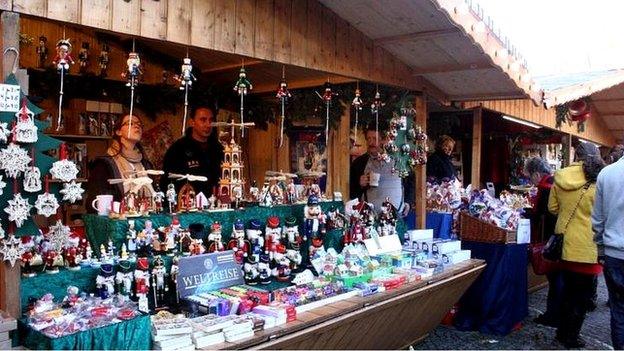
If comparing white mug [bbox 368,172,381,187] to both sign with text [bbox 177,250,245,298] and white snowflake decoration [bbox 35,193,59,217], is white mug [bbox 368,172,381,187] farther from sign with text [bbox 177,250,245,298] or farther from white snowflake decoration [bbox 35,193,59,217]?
white snowflake decoration [bbox 35,193,59,217]

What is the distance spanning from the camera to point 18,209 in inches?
93.4

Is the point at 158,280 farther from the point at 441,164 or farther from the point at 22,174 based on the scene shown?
the point at 441,164

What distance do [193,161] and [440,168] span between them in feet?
10.7

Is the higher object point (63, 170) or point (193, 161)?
point (193, 161)

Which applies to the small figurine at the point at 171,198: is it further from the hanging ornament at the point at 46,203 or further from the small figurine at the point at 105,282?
the hanging ornament at the point at 46,203

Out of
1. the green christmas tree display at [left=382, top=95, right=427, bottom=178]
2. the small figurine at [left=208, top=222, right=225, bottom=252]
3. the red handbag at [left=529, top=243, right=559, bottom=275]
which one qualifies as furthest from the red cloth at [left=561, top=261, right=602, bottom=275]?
the small figurine at [left=208, top=222, right=225, bottom=252]

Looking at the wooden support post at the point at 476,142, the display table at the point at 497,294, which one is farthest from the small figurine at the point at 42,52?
the wooden support post at the point at 476,142

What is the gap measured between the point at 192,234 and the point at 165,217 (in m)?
0.21

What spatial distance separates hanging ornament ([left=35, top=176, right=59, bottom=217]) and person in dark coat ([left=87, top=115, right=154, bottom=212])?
109 centimetres

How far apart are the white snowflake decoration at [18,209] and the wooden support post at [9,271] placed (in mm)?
207

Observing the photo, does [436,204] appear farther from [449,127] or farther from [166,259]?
[166,259]

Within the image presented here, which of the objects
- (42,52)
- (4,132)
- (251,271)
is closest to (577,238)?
(251,271)

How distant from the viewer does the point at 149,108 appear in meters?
6.24

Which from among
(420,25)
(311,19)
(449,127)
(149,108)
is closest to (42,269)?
(311,19)
